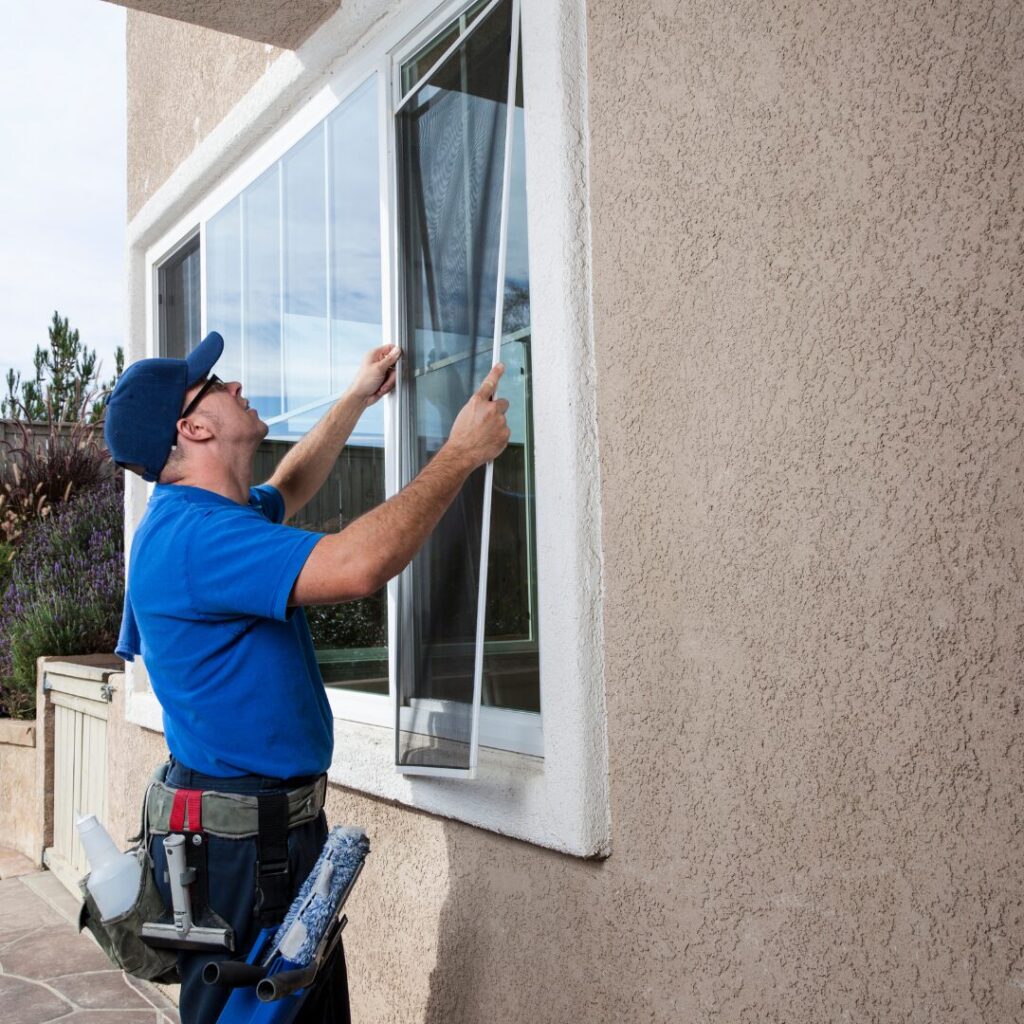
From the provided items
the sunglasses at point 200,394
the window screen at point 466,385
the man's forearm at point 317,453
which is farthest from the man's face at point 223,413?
the window screen at point 466,385

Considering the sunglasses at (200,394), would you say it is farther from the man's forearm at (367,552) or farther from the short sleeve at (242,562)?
the man's forearm at (367,552)

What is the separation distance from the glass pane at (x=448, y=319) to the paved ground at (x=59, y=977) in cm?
233

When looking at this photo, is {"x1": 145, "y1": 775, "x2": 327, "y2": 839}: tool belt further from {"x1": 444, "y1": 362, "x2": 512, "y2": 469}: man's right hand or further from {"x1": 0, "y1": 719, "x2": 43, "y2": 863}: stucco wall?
{"x1": 0, "y1": 719, "x2": 43, "y2": 863}: stucco wall

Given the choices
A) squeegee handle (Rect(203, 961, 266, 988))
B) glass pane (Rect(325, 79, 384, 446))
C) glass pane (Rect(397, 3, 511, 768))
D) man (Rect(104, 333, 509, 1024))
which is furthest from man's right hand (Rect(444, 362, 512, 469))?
squeegee handle (Rect(203, 961, 266, 988))

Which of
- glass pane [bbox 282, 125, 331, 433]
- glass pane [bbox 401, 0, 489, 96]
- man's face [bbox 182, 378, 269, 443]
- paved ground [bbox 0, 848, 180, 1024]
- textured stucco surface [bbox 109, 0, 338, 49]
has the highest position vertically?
textured stucco surface [bbox 109, 0, 338, 49]

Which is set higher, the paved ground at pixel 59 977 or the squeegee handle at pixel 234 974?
the squeegee handle at pixel 234 974

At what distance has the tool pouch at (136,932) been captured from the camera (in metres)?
2.16

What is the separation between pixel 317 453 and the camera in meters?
2.93

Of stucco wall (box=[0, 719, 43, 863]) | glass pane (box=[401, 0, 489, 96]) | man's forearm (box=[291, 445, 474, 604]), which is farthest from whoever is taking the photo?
stucco wall (box=[0, 719, 43, 863])

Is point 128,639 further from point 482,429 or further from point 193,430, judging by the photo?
point 482,429

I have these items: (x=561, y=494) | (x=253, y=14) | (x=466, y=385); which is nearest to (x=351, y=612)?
(x=466, y=385)

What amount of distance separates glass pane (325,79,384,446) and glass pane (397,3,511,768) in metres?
0.28

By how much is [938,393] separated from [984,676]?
1.29 feet

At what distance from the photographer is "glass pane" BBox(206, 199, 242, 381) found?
161 inches
